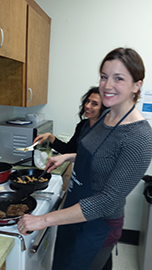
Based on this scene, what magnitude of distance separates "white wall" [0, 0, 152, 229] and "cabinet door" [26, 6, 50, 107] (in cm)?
13

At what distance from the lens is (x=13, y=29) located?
1.45 meters

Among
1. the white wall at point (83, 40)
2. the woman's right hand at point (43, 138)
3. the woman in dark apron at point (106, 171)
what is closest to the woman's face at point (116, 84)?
the woman in dark apron at point (106, 171)

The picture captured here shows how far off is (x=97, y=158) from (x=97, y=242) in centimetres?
38

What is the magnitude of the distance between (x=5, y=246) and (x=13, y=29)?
47.4 inches

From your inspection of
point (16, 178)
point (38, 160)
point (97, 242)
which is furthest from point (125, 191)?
point (38, 160)

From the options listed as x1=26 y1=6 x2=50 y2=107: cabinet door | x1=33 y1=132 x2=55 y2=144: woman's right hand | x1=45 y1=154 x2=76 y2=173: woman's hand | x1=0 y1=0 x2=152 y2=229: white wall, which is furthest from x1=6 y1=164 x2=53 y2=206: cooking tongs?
x1=0 y1=0 x2=152 y2=229: white wall

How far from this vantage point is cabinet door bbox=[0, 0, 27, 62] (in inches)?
51.5

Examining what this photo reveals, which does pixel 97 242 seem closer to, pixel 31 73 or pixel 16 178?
pixel 16 178

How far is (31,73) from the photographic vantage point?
6.10 ft

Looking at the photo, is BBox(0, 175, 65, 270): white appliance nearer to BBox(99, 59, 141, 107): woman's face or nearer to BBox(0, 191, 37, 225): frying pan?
BBox(0, 191, 37, 225): frying pan

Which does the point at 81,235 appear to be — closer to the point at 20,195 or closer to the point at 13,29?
the point at 20,195

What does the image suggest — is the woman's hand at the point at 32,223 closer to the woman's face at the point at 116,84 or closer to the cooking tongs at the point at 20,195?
the cooking tongs at the point at 20,195

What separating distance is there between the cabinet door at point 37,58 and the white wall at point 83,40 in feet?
0.43

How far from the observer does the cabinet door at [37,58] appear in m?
1.76
